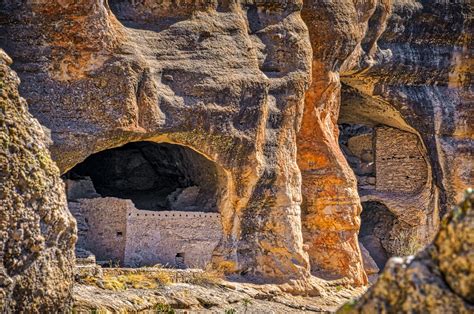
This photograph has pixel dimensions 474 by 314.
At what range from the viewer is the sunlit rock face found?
14.2 m

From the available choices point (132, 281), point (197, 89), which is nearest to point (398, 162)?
point (197, 89)

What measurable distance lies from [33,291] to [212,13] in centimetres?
1069

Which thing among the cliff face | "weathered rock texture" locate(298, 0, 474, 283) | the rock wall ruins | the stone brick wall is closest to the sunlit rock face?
the cliff face

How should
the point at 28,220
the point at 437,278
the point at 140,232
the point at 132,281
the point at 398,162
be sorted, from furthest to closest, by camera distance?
the point at 398,162
the point at 140,232
the point at 132,281
the point at 28,220
the point at 437,278

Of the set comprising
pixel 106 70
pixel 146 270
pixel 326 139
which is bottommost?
pixel 146 270

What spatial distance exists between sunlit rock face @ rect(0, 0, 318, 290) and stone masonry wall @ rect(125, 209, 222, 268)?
148cm

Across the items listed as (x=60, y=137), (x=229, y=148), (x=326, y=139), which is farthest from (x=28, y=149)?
(x=326, y=139)

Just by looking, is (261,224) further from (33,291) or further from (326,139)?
(33,291)

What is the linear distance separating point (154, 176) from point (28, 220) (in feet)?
49.3

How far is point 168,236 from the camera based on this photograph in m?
18.7

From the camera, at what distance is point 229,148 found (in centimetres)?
1625

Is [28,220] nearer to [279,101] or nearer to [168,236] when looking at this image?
[279,101]

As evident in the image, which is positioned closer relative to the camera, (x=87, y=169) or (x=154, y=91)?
(x=154, y=91)

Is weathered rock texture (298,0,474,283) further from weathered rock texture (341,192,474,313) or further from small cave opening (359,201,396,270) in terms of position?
weathered rock texture (341,192,474,313)
